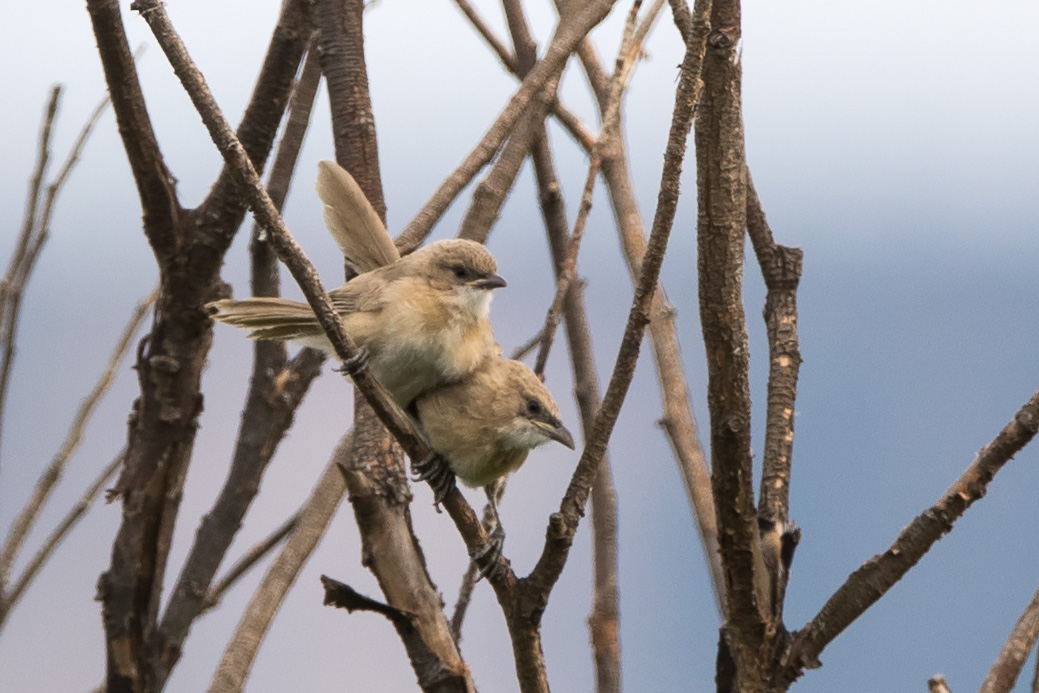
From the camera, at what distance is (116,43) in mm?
3682

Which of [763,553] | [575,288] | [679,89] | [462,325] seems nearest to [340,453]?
[462,325]

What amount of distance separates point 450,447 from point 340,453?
0.57 m

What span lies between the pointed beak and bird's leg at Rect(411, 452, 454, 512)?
34cm

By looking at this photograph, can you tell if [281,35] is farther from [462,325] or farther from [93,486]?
[93,486]

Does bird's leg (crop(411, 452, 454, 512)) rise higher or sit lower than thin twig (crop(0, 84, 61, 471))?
lower

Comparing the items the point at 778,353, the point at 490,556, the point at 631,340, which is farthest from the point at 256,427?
the point at 631,340

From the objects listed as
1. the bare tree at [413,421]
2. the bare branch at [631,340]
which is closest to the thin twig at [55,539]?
the bare tree at [413,421]

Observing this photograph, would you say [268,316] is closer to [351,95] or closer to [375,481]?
[375,481]

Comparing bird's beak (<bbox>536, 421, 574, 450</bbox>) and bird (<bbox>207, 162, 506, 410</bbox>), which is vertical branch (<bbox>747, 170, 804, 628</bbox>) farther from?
bird (<bbox>207, 162, 506, 410</bbox>)

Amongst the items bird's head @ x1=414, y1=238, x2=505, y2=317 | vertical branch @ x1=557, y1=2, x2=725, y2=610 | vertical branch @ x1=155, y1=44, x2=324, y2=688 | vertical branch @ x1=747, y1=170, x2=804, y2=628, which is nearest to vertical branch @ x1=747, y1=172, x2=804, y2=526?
vertical branch @ x1=747, y1=170, x2=804, y2=628

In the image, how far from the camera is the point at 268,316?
10.7ft

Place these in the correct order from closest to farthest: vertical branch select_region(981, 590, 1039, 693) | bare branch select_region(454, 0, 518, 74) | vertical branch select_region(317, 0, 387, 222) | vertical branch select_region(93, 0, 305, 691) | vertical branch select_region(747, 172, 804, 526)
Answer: vertical branch select_region(981, 590, 1039, 693), vertical branch select_region(747, 172, 804, 526), vertical branch select_region(93, 0, 305, 691), vertical branch select_region(317, 0, 387, 222), bare branch select_region(454, 0, 518, 74)

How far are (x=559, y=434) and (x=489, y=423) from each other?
0.77 ft

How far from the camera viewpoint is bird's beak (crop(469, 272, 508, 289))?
3.63 meters
